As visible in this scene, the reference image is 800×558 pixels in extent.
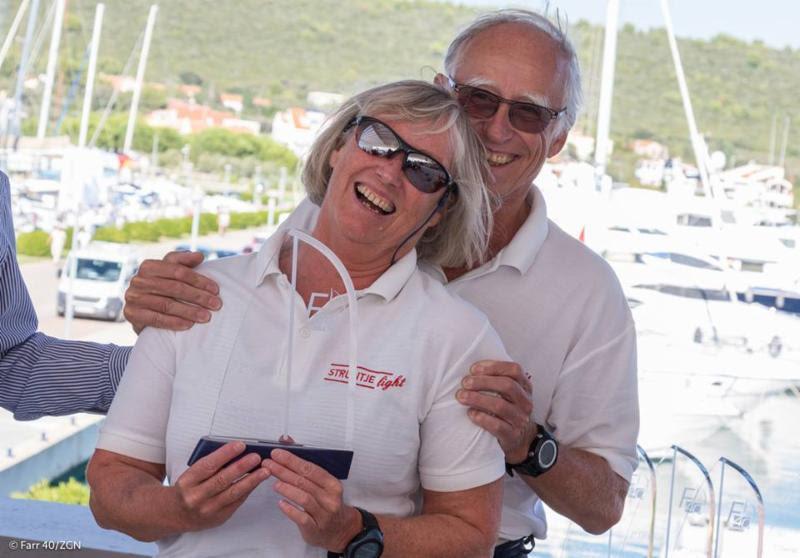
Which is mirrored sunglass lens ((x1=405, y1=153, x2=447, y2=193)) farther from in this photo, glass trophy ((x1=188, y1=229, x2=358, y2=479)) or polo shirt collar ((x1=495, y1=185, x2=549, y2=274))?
polo shirt collar ((x1=495, y1=185, x2=549, y2=274))

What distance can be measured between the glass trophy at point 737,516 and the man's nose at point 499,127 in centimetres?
103

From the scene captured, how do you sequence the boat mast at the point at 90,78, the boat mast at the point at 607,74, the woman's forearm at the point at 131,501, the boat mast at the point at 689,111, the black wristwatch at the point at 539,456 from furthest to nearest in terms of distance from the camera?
the boat mast at the point at 90,78, the boat mast at the point at 607,74, the boat mast at the point at 689,111, the black wristwatch at the point at 539,456, the woman's forearm at the point at 131,501

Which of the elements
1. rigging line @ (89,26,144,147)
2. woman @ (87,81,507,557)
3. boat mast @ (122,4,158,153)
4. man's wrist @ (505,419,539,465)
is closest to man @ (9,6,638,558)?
man's wrist @ (505,419,539,465)

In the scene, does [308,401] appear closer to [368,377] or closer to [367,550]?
[368,377]

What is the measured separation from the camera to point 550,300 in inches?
65.5

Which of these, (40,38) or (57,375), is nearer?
(57,375)

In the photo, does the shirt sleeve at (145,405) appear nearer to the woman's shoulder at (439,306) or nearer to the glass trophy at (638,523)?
the woman's shoulder at (439,306)

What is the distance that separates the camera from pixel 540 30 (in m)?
1.66

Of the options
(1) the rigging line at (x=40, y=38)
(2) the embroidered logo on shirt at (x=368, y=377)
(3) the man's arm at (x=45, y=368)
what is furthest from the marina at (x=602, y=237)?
(2) the embroidered logo on shirt at (x=368, y=377)

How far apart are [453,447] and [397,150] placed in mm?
363

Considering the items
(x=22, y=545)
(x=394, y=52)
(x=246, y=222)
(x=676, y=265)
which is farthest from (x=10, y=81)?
(x=22, y=545)

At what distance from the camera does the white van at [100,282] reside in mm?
18688

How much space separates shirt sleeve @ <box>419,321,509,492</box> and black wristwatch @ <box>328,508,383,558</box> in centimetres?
11

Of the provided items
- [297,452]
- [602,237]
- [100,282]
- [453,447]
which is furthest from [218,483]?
[100,282]
